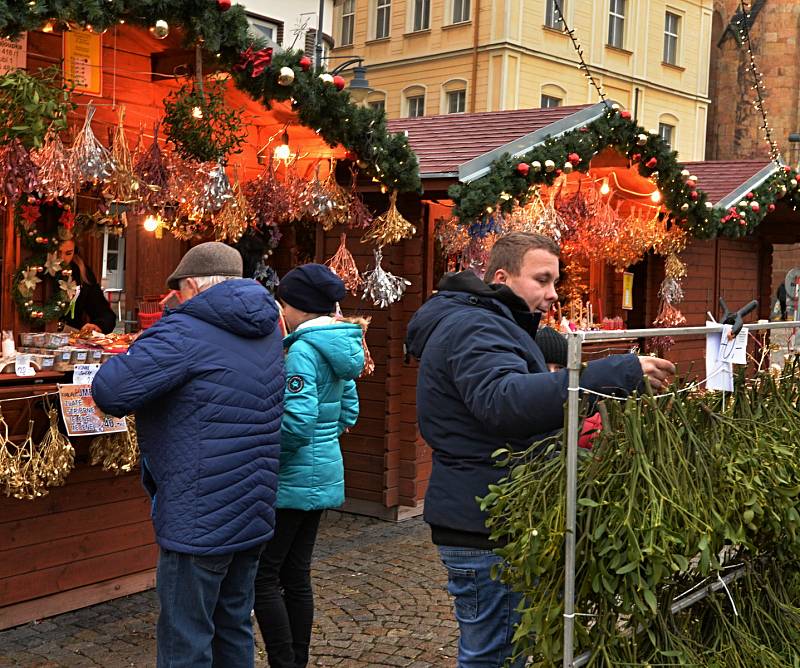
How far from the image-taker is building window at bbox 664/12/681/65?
30.8m

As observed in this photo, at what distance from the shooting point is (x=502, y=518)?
3.07 m

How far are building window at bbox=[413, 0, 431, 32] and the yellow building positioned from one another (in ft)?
0.09

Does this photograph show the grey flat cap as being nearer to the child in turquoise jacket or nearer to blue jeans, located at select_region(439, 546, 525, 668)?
the child in turquoise jacket

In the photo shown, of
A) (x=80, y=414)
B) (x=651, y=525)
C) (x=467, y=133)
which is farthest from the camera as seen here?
(x=467, y=133)

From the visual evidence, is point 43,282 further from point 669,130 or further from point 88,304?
point 669,130

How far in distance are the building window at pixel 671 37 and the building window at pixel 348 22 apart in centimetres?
936

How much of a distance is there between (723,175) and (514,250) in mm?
9477

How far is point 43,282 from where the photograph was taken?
6293 mm

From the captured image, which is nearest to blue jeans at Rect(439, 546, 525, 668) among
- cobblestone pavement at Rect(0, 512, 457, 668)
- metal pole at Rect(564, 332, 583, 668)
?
metal pole at Rect(564, 332, 583, 668)

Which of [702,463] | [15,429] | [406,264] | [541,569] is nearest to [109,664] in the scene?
[15,429]

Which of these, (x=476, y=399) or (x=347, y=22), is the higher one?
(x=347, y=22)

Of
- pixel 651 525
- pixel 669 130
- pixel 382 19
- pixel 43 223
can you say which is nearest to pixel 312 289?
pixel 651 525

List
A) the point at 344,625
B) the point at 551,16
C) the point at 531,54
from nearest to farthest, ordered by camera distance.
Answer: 1. the point at 344,625
2. the point at 531,54
3. the point at 551,16

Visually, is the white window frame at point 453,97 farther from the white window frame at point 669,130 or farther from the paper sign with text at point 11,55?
the paper sign with text at point 11,55
